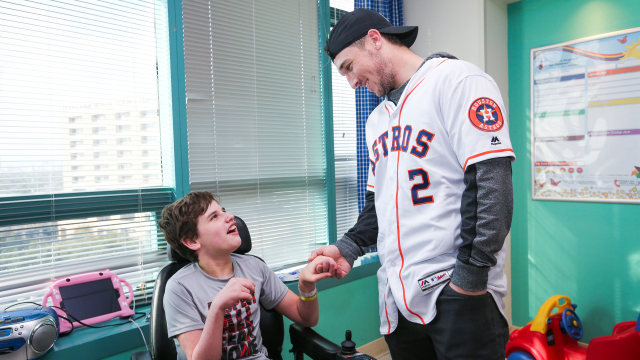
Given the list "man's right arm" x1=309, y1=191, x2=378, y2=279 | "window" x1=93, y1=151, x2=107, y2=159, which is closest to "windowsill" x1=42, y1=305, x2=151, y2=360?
"window" x1=93, y1=151, x2=107, y2=159

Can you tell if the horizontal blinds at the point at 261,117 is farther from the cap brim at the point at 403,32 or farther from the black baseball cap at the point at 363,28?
the cap brim at the point at 403,32

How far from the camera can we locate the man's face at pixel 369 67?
1.35m

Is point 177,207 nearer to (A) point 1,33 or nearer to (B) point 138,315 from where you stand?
(B) point 138,315

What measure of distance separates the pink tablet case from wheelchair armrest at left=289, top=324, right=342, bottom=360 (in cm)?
79

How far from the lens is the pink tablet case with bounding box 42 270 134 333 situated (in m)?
1.70

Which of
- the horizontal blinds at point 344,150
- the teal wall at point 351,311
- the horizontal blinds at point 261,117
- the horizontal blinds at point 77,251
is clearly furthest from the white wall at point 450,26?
the horizontal blinds at point 77,251

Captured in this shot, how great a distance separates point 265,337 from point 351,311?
1066 mm

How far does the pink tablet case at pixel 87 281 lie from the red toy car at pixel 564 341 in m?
2.08

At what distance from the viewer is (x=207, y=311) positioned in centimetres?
144

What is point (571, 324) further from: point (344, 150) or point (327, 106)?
point (327, 106)

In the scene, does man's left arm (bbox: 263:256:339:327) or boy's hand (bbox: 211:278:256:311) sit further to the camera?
man's left arm (bbox: 263:256:339:327)

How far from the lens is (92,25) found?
189cm

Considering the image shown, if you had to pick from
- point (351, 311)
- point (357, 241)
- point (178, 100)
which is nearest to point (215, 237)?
point (357, 241)

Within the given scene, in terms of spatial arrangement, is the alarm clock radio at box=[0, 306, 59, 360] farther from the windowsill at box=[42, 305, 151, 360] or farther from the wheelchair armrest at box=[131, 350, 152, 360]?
the wheelchair armrest at box=[131, 350, 152, 360]
